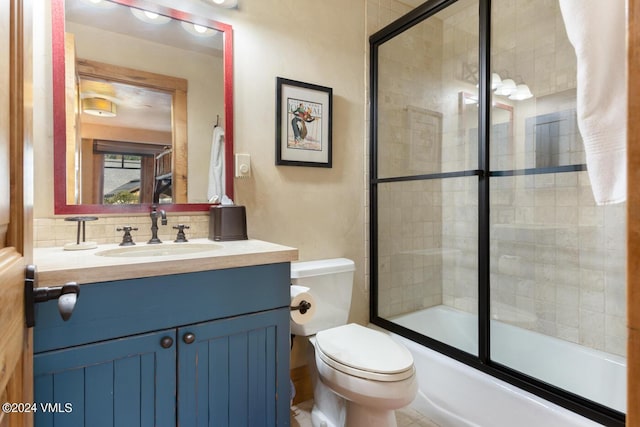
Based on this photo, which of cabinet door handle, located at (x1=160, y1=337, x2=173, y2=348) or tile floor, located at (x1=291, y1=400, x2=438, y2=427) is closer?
cabinet door handle, located at (x1=160, y1=337, x2=173, y2=348)

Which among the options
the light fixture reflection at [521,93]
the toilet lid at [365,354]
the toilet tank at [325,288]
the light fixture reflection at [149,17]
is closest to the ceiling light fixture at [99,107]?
the light fixture reflection at [149,17]

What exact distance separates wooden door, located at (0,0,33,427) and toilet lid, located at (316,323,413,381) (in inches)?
37.3

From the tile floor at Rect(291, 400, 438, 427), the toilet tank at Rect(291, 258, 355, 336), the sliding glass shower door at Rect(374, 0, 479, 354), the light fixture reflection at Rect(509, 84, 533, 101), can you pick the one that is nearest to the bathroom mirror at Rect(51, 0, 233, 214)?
the toilet tank at Rect(291, 258, 355, 336)

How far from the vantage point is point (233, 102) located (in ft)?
5.38

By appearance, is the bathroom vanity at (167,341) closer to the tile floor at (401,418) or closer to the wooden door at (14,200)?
the wooden door at (14,200)

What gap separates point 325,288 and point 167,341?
0.88 m

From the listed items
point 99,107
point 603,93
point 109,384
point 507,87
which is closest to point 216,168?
point 99,107

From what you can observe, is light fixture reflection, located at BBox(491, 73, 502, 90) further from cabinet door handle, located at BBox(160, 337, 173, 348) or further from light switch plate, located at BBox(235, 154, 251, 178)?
cabinet door handle, located at BBox(160, 337, 173, 348)

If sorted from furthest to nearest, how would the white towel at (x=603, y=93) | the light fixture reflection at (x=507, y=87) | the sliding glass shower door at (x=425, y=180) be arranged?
the sliding glass shower door at (x=425, y=180) < the light fixture reflection at (x=507, y=87) < the white towel at (x=603, y=93)

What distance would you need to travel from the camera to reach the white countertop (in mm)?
833

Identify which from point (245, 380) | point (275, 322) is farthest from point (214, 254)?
point (245, 380)

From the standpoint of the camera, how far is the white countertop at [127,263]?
0.83m

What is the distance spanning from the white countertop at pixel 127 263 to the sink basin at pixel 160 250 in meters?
0.06

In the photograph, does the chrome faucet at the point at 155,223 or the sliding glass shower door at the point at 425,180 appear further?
the sliding glass shower door at the point at 425,180
